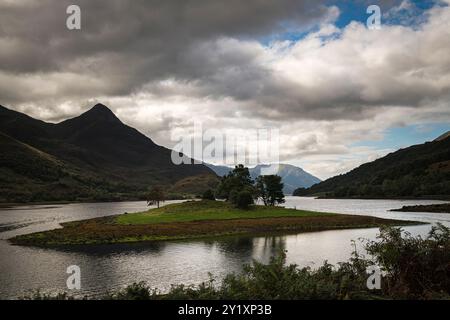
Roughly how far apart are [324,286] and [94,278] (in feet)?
120

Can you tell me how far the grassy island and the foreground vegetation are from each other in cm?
6600

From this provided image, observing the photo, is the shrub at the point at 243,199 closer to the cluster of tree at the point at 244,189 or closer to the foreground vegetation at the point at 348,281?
the cluster of tree at the point at 244,189

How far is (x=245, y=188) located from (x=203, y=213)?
2103cm

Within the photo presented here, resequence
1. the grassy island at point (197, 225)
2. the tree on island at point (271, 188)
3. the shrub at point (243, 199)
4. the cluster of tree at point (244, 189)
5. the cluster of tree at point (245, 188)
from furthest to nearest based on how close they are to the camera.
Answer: the tree on island at point (271, 188), the cluster of tree at point (244, 189), the cluster of tree at point (245, 188), the shrub at point (243, 199), the grassy island at point (197, 225)

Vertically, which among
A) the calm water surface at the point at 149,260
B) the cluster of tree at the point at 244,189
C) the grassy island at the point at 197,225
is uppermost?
the cluster of tree at the point at 244,189

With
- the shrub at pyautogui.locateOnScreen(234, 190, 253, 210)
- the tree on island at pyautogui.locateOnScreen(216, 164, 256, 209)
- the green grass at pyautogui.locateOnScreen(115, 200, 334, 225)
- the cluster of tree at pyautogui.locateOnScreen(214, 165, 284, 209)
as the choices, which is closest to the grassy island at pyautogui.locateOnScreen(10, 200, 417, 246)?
the green grass at pyautogui.locateOnScreen(115, 200, 334, 225)

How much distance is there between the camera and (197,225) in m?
106

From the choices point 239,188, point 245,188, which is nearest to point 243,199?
point 245,188

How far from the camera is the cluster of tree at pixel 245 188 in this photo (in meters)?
142

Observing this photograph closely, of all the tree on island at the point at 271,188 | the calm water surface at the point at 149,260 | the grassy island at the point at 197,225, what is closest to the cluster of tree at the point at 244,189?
the tree on island at the point at 271,188

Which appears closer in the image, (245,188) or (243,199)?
(243,199)

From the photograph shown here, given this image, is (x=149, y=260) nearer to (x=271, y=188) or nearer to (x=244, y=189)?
(x=244, y=189)
